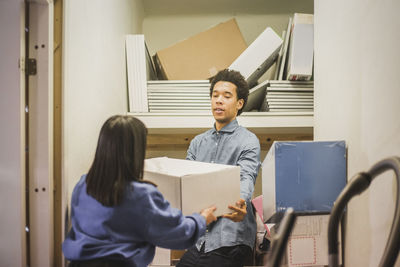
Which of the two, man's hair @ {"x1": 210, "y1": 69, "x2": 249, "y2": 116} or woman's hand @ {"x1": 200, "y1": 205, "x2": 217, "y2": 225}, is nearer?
woman's hand @ {"x1": 200, "y1": 205, "x2": 217, "y2": 225}

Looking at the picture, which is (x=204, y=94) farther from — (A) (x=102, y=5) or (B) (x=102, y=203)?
(B) (x=102, y=203)

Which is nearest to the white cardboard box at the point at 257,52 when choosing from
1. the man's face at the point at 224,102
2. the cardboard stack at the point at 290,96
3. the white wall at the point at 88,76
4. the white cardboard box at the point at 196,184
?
the cardboard stack at the point at 290,96

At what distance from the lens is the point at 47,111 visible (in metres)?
1.19

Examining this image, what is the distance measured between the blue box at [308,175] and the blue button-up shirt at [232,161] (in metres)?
0.16

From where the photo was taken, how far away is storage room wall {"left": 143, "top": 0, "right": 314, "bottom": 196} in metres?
2.81

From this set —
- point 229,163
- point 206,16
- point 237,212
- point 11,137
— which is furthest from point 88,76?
point 206,16

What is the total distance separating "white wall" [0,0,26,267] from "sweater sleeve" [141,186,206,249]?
0.52 m

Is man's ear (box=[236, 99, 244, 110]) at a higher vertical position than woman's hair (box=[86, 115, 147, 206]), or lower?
higher

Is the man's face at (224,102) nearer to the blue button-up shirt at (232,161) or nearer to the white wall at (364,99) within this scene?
the blue button-up shirt at (232,161)

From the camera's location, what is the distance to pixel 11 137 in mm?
1118

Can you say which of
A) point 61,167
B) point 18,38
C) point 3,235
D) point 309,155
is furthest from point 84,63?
point 309,155

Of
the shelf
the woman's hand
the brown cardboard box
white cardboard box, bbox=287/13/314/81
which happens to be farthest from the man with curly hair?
the brown cardboard box

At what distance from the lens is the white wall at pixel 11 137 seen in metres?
1.11

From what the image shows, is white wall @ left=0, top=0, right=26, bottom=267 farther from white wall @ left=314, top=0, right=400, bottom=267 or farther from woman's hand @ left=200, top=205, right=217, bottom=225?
white wall @ left=314, top=0, right=400, bottom=267
